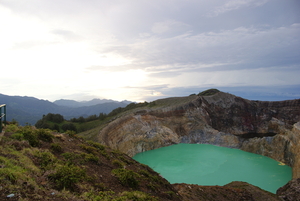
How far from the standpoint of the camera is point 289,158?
23.0m

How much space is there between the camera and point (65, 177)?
5.14 meters

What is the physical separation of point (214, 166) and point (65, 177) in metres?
21.4

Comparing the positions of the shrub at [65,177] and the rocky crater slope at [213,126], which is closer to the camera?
the shrub at [65,177]

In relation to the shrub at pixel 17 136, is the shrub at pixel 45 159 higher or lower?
lower

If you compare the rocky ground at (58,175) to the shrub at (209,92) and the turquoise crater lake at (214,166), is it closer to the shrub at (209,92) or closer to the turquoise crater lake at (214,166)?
the turquoise crater lake at (214,166)

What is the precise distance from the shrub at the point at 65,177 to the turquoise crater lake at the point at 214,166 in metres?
14.3

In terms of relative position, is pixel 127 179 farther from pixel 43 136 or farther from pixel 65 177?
pixel 43 136

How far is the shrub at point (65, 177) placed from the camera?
4.97m

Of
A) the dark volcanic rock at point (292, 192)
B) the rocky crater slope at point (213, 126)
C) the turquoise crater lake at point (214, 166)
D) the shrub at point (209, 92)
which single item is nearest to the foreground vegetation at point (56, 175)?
the dark volcanic rock at point (292, 192)

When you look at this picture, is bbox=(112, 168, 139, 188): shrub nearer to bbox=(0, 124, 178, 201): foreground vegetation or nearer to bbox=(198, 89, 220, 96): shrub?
bbox=(0, 124, 178, 201): foreground vegetation

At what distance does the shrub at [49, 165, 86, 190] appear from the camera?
4.97m

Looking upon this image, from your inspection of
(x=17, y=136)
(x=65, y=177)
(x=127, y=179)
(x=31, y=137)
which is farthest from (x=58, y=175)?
(x=17, y=136)

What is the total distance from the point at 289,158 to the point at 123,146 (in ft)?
78.1

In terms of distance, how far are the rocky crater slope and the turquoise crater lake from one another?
1.83 meters
